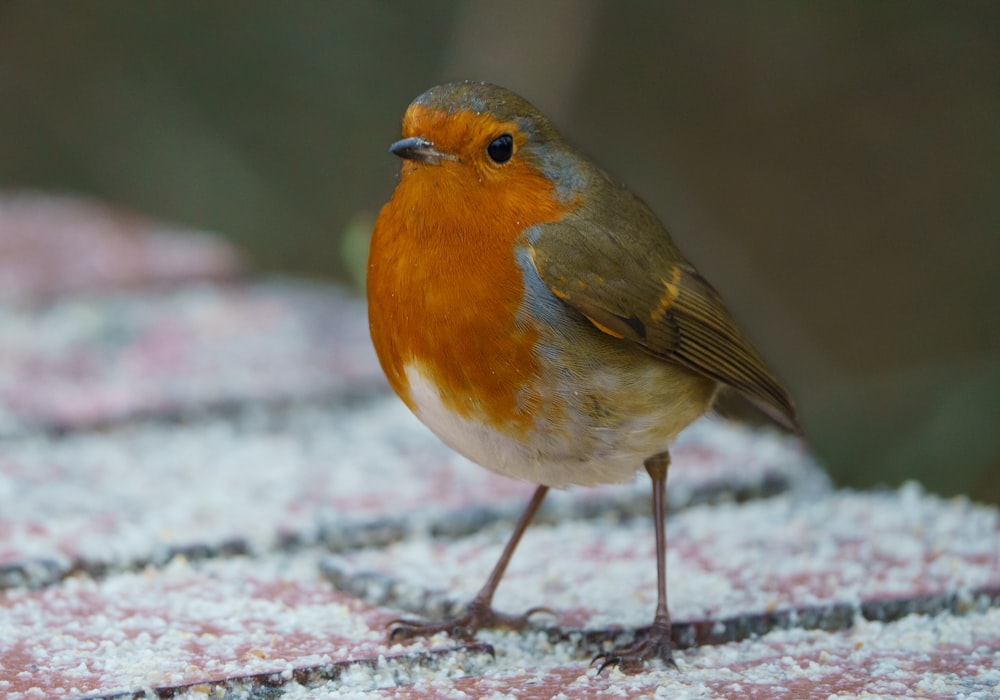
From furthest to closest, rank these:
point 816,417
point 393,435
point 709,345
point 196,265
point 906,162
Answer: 1. point 906,162
2. point 816,417
3. point 196,265
4. point 393,435
5. point 709,345

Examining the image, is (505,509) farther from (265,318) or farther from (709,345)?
(265,318)

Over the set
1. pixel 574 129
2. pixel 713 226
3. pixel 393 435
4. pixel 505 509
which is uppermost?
pixel 574 129

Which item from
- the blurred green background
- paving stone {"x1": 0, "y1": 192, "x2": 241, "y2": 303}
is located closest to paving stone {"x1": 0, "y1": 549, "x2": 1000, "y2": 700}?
paving stone {"x1": 0, "y1": 192, "x2": 241, "y2": 303}

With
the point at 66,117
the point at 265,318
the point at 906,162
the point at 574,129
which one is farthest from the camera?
the point at 66,117

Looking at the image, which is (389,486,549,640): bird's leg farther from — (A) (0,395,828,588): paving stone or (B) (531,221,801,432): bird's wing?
(B) (531,221,801,432): bird's wing

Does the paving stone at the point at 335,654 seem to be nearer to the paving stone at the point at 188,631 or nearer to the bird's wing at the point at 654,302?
the paving stone at the point at 188,631

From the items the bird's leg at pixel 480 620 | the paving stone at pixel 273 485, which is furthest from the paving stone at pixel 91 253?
the bird's leg at pixel 480 620

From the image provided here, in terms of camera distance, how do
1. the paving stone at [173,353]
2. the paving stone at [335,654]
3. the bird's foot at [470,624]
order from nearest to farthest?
the paving stone at [335,654] < the bird's foot at [470,624] < the paving stone at [173,353]

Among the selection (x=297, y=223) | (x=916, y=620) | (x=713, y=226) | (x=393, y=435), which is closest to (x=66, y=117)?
(x=297, y=223)

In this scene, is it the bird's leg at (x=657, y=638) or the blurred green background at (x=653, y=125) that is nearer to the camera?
the bird's leg at (x=657, y=638)
